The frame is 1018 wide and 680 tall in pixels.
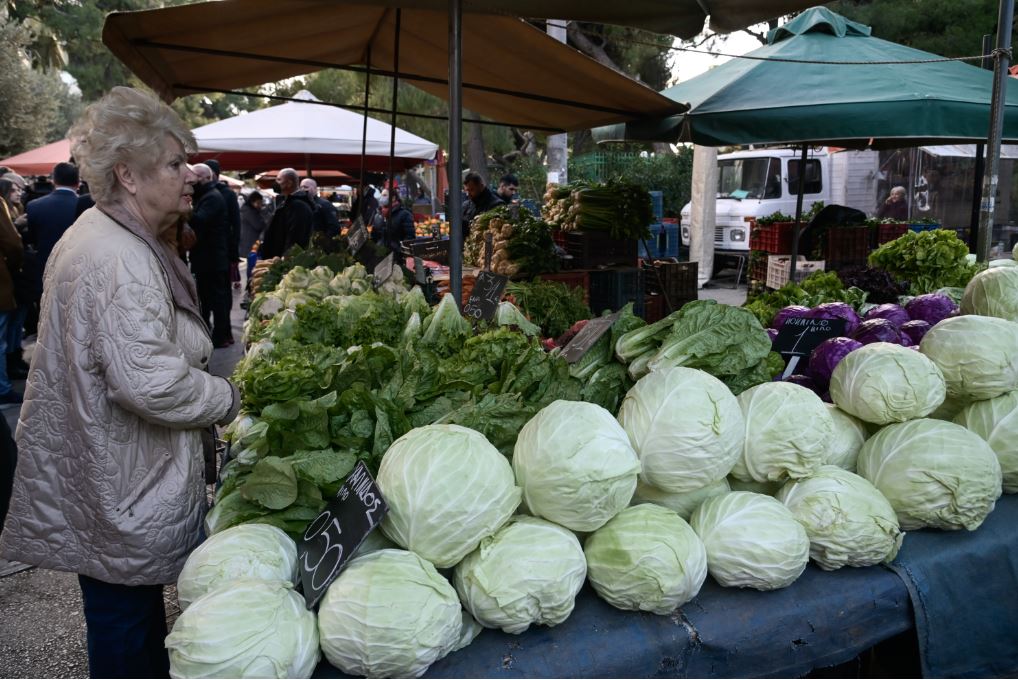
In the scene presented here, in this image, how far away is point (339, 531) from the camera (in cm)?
171

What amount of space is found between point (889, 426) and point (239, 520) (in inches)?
76.7

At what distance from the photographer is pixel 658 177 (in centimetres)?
2175

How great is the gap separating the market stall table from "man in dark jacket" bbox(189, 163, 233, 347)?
25.5 feet

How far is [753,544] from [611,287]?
5078mm

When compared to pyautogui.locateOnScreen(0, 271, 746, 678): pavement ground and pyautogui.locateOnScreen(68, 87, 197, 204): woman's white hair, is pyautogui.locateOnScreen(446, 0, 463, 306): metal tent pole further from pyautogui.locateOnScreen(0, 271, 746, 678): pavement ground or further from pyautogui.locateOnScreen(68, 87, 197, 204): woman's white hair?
pyautogui.locateOnScreen(0, 271, 746, 678): pavement ground

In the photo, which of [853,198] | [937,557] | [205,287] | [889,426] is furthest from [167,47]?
[853,198]

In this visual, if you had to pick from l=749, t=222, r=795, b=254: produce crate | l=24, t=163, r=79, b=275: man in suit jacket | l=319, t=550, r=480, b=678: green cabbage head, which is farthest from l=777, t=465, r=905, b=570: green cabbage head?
l=24, t=163, r=79, b=275: man in suit jacket

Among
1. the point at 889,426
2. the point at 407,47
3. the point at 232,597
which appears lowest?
the point at 232,597

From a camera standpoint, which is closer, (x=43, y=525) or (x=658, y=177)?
(x=43, y=525)

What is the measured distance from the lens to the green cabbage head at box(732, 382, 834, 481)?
6.74 feet

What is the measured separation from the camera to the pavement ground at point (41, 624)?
3211 mm

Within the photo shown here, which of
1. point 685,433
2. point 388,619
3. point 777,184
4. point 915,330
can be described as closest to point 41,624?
point 388,619

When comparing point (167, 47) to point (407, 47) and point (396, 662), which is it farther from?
point (396, 662)

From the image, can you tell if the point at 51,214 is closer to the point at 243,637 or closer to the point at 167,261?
the point at 167,261
